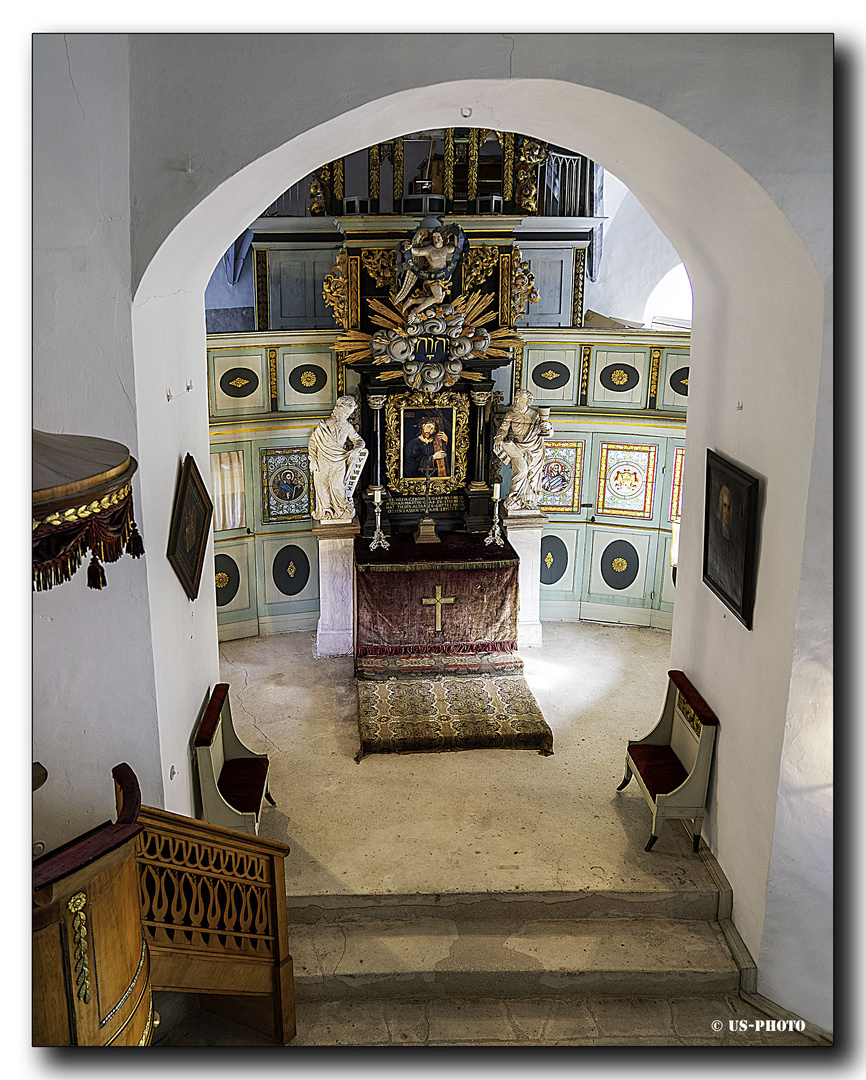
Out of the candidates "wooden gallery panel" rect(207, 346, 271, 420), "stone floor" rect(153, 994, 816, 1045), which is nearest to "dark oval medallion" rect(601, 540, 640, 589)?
"wooden gallery panel" rect(207, 346, 271, 420)

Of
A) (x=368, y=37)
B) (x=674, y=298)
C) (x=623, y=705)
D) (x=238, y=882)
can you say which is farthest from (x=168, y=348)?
(x=674, y=298)

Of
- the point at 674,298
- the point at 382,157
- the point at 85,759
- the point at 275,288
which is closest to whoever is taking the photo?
the point at 85,759

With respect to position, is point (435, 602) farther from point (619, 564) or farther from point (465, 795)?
point (619, 564)

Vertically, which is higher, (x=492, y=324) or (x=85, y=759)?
(x=492, y=324)

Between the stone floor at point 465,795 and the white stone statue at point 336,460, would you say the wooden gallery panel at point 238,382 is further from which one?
the stone floor at point 465,795

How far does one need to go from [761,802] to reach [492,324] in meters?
5.51

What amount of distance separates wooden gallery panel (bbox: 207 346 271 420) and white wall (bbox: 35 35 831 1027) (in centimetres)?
330

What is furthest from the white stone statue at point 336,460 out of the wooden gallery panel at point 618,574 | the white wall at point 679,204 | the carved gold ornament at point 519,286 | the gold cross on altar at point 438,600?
the white wall at point 679,204

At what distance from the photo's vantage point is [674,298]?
11.9 m

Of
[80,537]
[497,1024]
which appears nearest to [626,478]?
[497,1024]

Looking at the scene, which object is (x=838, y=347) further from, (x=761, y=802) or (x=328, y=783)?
(x=328, y=783)

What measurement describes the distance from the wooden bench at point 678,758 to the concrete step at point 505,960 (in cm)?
64

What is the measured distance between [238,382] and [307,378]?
662mm

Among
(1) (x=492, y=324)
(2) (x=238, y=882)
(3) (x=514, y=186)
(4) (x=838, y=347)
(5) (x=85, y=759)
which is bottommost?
(2) (x=238, y=882)
